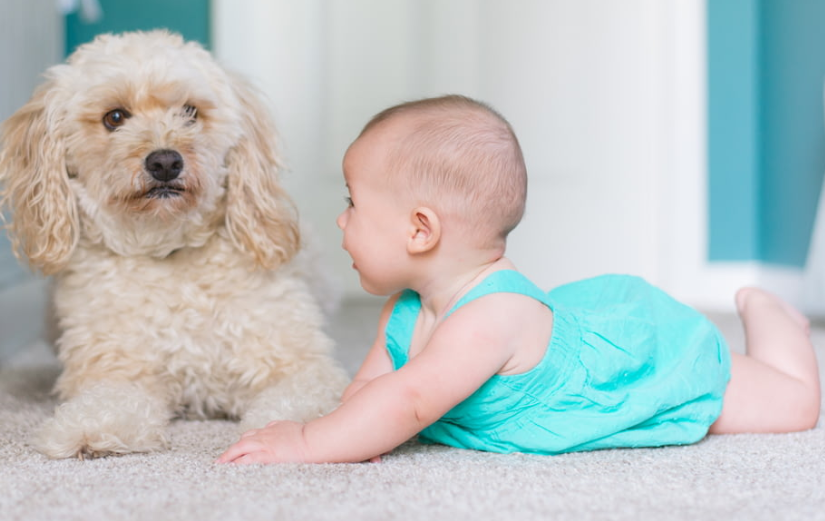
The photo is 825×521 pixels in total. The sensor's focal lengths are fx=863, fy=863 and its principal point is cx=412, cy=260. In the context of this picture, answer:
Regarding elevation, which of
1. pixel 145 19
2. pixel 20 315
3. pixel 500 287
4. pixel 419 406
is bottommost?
pixel 20 315

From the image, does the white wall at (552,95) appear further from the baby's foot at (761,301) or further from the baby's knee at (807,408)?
the baby's knee at (807,408)

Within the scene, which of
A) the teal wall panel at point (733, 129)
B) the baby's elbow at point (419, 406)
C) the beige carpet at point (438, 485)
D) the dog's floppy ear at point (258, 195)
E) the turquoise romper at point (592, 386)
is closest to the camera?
the beige carpet at point (438, 485)

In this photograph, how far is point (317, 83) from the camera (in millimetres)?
3672

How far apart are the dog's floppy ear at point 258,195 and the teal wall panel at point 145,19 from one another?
2.11 metres

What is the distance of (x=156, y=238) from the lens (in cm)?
148

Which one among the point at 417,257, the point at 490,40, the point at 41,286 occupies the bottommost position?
the point at 41,286

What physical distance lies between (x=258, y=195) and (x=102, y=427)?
21.2 inches

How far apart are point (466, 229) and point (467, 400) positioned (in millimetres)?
241

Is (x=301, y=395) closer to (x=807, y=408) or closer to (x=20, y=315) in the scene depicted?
(x=807, y=408)

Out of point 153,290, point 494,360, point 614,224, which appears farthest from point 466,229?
point 614,224

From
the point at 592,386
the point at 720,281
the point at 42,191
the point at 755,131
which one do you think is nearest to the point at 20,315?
the point at 42,191

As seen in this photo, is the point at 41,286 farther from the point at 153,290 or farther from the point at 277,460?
the point at 277,460

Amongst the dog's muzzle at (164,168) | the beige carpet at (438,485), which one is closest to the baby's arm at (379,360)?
the beige carpet at (438,485)

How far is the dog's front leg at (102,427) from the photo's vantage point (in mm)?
1169
